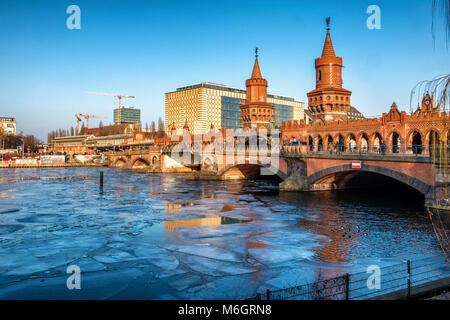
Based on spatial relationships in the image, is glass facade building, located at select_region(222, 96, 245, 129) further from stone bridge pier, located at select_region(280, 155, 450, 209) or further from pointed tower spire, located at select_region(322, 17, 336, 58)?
stone bridge pier, located at select_region(280, 155, 450, 209)

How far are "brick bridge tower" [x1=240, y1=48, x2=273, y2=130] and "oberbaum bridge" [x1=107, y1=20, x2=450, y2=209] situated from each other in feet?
0.67

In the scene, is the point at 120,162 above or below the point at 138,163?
above

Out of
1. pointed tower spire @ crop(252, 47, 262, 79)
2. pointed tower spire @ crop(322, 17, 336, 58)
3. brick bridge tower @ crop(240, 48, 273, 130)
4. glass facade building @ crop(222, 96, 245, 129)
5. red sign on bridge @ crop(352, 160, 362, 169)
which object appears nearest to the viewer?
red sign on bridge @ crop(352, 160, 362, 169)

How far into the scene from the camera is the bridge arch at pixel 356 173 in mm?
31317

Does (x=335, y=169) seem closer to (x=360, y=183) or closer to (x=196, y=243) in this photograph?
(x=360, y=183)

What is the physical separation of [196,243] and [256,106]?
60243mm

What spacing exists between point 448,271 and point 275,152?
36068 millimetres

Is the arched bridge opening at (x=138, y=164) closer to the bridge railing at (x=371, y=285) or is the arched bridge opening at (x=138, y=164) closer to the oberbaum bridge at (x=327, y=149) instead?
the oberbaum bridge at (x=327, y=149)

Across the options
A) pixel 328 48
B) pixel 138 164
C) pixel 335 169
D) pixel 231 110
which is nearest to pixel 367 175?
pixel 335 169

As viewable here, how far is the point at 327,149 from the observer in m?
52.0

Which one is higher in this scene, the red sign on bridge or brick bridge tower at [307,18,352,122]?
brick bridge tower at [307,18,352,122]

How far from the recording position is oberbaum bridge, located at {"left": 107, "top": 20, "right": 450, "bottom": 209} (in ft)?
106

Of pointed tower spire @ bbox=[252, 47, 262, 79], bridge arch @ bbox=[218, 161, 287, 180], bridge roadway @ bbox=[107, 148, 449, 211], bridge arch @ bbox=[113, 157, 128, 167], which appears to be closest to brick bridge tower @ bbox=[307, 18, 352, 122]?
pointed tower spire @ bbox=[252, 47, 262, 79]

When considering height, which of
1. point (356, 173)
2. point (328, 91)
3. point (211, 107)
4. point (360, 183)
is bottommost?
point (360, 183)
